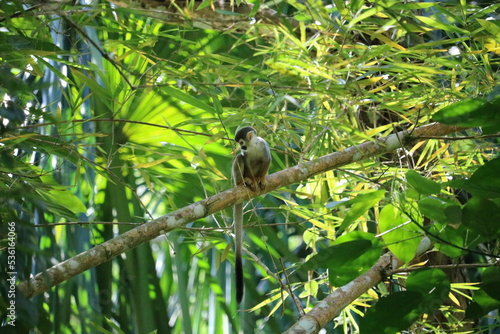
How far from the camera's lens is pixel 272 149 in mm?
1995

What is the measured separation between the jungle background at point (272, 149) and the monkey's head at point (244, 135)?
0.15 m

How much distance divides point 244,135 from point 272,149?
45 centimetres

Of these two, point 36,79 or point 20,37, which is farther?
point 36,79

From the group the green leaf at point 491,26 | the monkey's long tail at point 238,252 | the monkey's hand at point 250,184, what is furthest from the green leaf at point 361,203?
the monkey's long tail at point 238,252

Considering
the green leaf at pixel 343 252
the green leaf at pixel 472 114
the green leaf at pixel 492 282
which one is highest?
the green leaf at pixel 472 114

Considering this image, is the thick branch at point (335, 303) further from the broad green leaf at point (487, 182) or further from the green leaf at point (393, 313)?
the broad green leaf at point (487, 182)

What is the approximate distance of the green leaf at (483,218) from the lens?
824mm

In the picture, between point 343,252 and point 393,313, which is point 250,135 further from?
point 393,313

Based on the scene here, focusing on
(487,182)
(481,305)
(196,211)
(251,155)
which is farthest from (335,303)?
(251,155)

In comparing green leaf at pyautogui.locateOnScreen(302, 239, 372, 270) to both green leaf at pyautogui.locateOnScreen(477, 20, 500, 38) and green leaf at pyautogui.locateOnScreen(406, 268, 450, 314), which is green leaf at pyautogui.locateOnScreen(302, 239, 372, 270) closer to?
green leaf at pyautogui.locateOnScreen(406, 268, 450, 314)

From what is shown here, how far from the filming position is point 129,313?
9.81ft

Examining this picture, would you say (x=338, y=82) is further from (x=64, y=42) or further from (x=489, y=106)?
(x=64, y=42)

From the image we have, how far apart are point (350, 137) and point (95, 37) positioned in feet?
5.96

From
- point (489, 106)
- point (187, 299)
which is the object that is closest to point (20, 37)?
point (489, 106)
